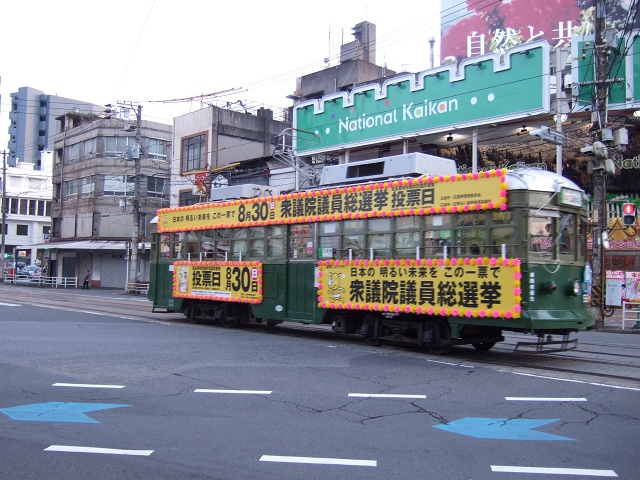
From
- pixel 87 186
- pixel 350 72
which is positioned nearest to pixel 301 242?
pixel 350 72

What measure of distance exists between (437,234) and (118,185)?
40196 mm

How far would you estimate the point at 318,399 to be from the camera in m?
7.89

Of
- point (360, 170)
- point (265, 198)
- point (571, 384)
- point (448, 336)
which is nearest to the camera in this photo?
point (571, 384)

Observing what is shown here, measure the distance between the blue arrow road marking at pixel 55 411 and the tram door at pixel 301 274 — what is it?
22.7ft

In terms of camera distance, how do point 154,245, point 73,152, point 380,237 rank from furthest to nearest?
point 73,152, point 154,245, point 380,237

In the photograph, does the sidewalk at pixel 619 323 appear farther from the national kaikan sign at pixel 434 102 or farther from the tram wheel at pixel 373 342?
the tram wheel at pixel 373 342

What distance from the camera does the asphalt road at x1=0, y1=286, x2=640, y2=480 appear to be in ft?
17.4

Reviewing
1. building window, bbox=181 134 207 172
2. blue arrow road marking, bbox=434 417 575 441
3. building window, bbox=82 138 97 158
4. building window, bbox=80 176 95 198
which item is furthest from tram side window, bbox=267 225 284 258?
building window, bbox=82 138 97 158

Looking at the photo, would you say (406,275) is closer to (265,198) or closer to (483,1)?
(265,198)

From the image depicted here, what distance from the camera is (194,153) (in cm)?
3828

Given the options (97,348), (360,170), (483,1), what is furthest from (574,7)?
(97,348)

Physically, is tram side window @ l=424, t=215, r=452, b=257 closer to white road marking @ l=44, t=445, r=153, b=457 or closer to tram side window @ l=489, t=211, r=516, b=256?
tram side window @ l=489, t=211, r=516, b=256

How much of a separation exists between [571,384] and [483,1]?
1313 inches

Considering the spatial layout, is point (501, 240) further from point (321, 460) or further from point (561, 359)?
point (321, 460)
